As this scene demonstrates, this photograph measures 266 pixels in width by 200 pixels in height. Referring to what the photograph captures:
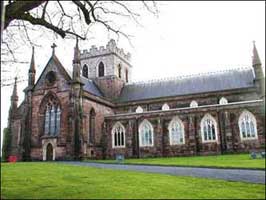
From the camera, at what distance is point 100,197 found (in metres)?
9.76

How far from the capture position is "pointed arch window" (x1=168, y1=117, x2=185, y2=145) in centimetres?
3688

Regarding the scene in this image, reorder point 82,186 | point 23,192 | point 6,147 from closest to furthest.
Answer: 1. point 23,192
2. point 82,186
3. point 6,147

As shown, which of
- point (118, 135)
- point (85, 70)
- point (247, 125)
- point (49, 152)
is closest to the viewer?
point (247, 125)

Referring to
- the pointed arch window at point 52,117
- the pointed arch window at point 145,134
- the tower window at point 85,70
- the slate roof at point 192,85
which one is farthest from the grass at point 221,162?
the tower window at point 85,70

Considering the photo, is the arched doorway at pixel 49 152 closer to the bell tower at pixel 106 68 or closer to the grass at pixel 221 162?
the grass at pixel 221 162

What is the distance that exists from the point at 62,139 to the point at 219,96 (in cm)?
2016

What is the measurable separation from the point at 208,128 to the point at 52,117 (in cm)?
1805

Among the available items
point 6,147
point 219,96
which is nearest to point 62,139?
point 6,147

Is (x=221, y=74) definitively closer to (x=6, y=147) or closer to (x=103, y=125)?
(x=103, y=125)

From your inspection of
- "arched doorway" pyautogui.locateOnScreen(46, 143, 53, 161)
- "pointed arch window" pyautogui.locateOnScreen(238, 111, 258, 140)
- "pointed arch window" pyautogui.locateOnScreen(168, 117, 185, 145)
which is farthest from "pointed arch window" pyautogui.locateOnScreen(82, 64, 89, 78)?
"pointed arch window" pyautogui.locateOnScreen(238, 111, 258, 140)

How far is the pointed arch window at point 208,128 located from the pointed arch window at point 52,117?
54.2 ft

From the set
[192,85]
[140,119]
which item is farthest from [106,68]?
[140,119]

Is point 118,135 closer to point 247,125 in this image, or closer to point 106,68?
point 106,68

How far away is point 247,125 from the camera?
3494 centimetres
